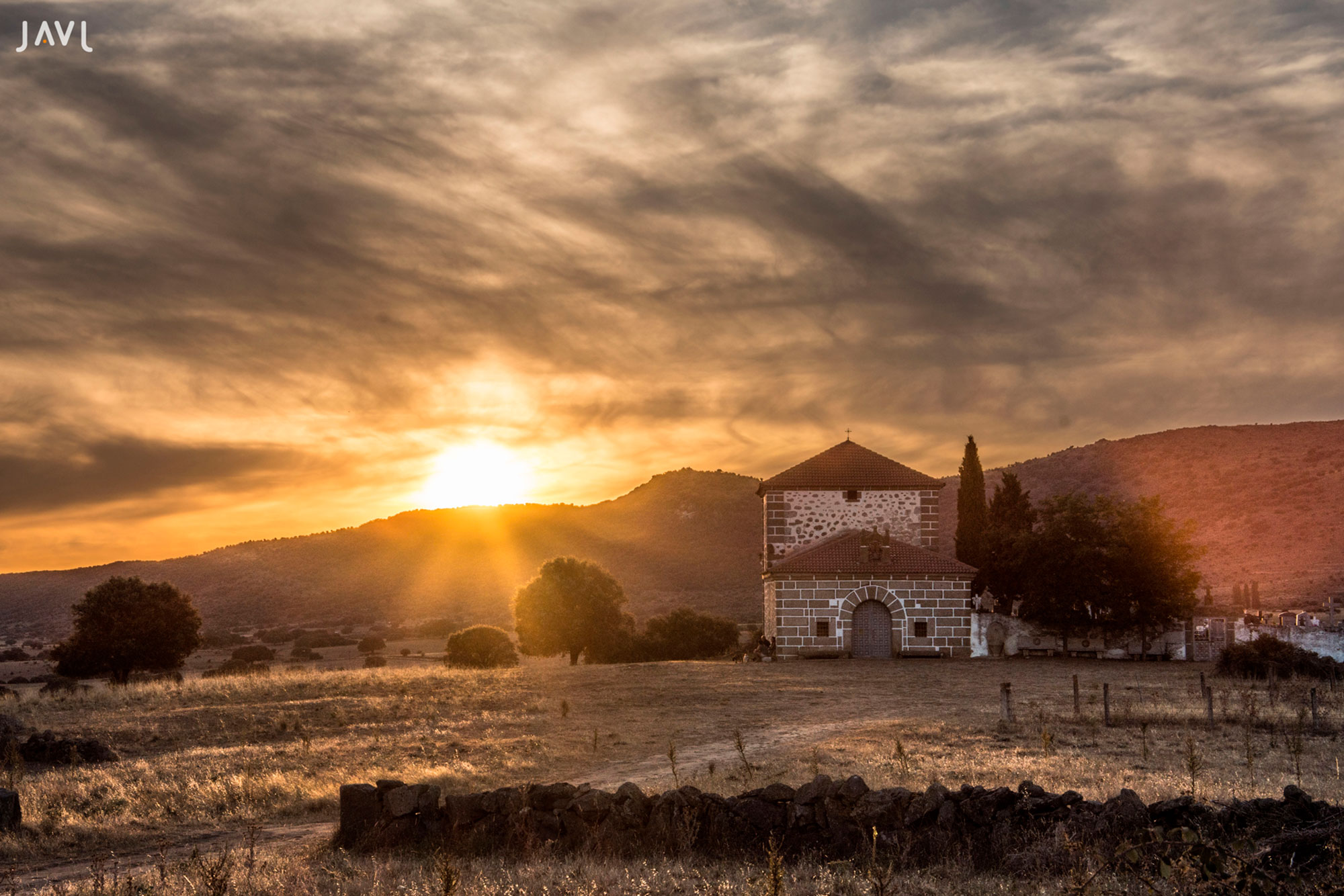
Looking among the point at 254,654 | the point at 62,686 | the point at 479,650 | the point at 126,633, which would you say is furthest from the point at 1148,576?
the point at 254,654

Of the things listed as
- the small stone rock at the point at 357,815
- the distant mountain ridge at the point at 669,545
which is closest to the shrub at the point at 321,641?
the distant mountain ridge at the point at 669,545

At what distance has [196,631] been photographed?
4481 cm

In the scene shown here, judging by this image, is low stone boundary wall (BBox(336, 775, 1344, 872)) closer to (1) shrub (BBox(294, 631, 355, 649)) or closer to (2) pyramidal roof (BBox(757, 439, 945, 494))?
(2) pyramidal roof (BBox(757, 439, 945, 494))

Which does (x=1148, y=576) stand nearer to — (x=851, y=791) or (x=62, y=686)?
(x=851, y=791)

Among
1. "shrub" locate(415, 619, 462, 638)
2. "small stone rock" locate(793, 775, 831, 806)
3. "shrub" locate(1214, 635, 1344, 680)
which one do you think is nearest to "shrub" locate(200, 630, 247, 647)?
"shrub" locate(415, 619, 462, 638)

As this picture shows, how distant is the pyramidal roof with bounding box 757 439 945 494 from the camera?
1778 inches

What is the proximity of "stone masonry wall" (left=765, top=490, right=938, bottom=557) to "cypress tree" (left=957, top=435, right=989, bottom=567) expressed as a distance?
11.8ft

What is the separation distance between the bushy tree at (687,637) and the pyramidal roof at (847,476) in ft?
28.6

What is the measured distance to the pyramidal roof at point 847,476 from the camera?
45156 mm

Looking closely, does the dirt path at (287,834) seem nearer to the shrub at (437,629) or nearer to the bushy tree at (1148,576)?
the bushy tree at (1148,576)

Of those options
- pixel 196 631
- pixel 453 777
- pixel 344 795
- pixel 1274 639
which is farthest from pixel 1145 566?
pixel 196 631

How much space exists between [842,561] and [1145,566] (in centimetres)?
1216

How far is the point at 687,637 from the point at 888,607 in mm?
12887

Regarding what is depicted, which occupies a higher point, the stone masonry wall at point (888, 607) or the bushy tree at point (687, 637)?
the stone masonry wall at point (888, 607)
